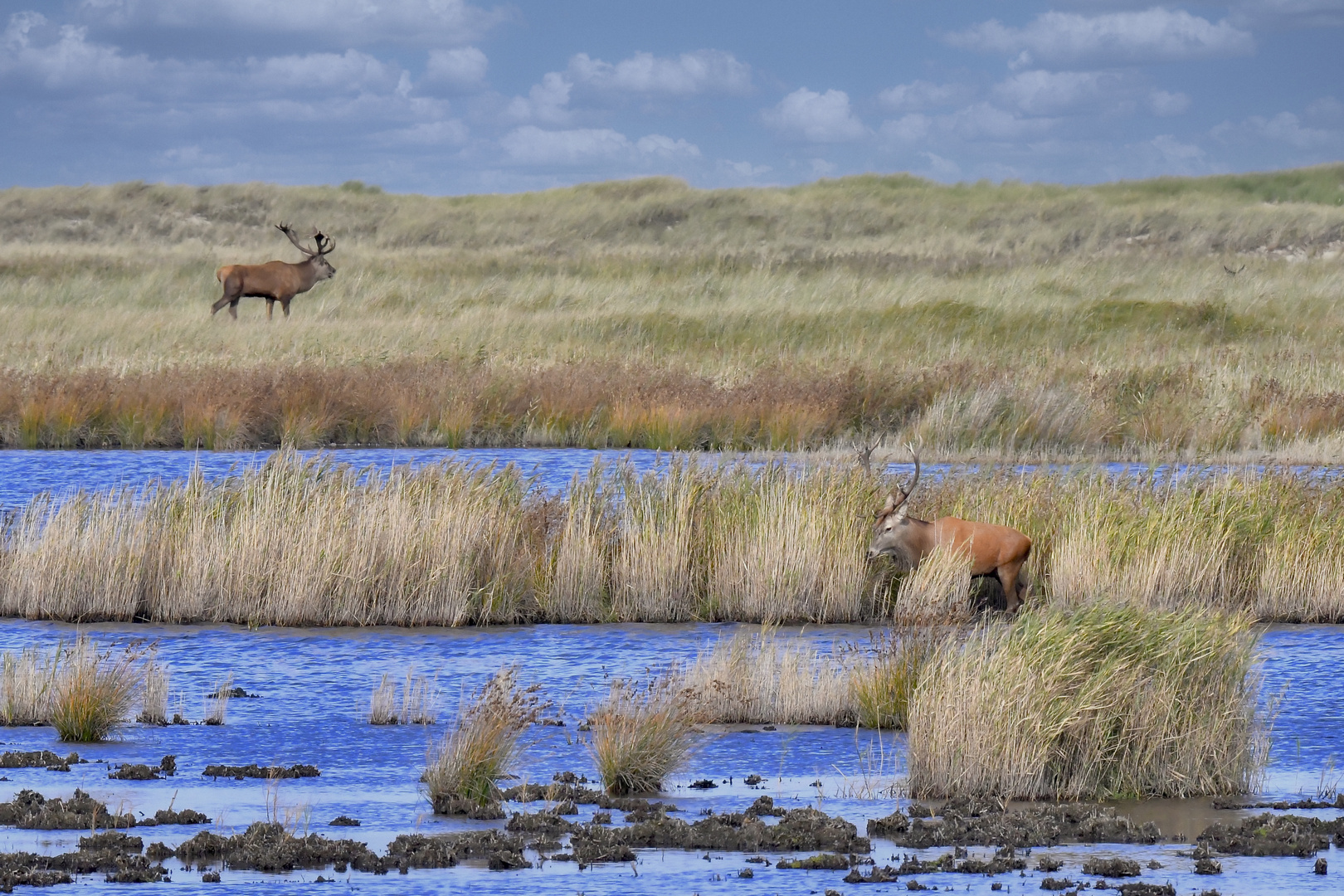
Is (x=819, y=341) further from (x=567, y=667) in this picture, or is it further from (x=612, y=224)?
(x=612, y=224)

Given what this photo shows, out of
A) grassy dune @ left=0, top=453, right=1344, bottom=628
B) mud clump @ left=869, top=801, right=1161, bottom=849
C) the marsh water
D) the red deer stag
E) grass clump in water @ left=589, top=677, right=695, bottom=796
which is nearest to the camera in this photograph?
the marsh water

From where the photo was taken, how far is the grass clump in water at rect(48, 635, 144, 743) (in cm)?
990

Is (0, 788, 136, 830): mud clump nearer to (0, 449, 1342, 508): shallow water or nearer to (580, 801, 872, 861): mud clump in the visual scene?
(580, 801, 872, 861): mud clump

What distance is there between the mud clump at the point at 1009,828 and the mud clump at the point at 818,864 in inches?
17.4

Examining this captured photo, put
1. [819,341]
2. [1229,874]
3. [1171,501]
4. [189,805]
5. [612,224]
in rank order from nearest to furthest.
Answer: [1229,874]
[189,805]
[1171,501]
[819,341]
[612,224]

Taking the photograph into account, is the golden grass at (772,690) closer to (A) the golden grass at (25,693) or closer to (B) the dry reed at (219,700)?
(B) the dry reed at (219,700)

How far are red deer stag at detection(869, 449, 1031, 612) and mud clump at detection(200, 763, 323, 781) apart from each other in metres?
5.25

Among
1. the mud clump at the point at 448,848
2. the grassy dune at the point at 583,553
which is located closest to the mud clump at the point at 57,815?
the mud clump at the point at 448,848

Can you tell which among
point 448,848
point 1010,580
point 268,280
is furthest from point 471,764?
point 268,280

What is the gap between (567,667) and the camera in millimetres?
12414

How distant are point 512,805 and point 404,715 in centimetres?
214

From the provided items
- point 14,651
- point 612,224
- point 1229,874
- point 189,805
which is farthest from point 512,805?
point 612,224

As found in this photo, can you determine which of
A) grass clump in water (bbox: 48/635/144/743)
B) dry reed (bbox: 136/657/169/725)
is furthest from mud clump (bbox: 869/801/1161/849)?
dry reed (bbox: 136/657/169/725)

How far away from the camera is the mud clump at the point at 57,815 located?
7.96 metres
